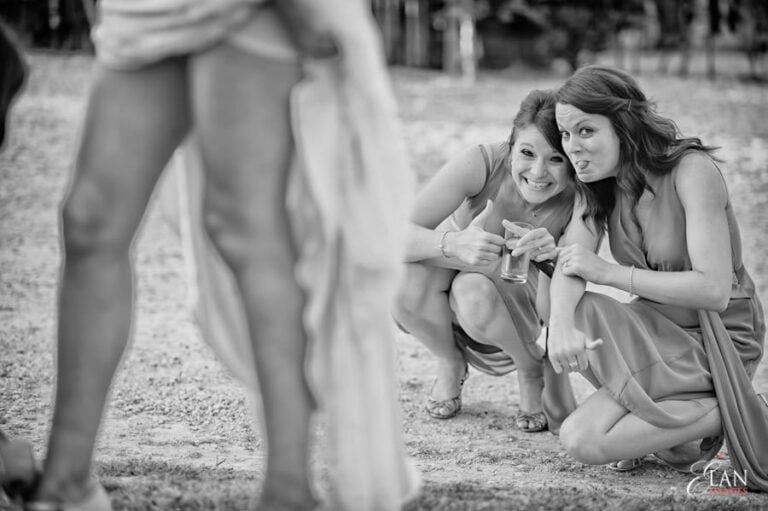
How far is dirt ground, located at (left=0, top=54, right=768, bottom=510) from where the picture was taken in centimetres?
260

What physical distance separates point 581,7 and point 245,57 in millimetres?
16569

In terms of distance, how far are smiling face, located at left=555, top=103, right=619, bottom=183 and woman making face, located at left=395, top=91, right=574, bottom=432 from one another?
20 centimetres

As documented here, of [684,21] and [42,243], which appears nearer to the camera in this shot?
[42,243]

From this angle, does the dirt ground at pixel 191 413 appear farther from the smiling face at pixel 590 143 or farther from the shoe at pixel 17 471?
the smiling face at pixel 590 143

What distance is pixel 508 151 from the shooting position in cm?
360

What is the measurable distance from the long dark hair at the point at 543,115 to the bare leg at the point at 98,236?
1.72m

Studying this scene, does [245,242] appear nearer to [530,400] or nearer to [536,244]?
[536,244]

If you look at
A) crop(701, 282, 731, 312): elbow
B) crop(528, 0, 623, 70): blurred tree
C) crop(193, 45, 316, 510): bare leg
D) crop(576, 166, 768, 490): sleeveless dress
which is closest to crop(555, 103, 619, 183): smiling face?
crop(576, 166, 768, 490): sleeveless dress

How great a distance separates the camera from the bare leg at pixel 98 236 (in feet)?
6.08

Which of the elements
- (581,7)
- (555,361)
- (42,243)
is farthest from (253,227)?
(581,7)

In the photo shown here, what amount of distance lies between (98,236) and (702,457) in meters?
2.25

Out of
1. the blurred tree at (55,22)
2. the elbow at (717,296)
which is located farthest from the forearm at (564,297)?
the blurred tree at (55,22)

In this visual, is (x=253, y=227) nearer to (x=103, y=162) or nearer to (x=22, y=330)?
(x=103, y=162)

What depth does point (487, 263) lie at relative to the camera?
135 inches
